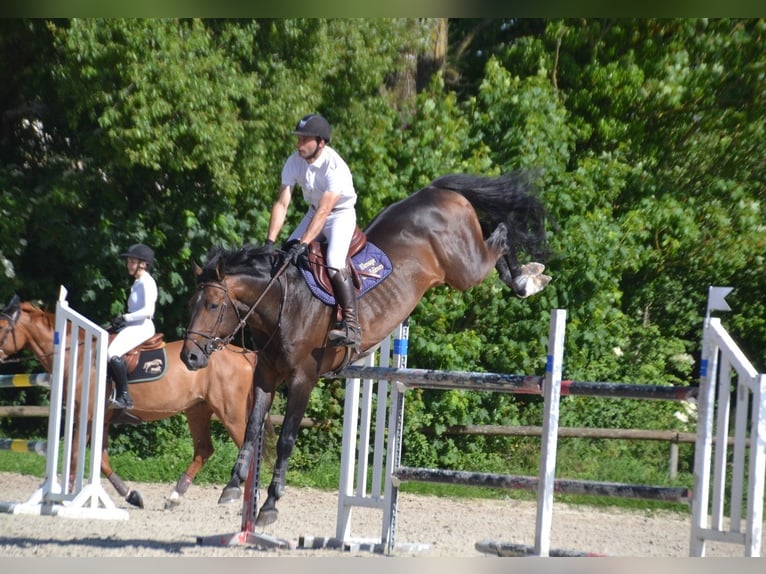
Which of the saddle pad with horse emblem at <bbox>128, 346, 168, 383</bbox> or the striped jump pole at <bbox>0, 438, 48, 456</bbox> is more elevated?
the saddle pad with horse emblem at <bbox>128, 346, 168, 383</bbox>

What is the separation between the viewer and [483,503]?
33.2 feet

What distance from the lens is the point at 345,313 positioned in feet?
20.0

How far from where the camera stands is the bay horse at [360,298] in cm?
591

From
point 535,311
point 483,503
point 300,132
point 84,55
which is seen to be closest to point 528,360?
point 535,311

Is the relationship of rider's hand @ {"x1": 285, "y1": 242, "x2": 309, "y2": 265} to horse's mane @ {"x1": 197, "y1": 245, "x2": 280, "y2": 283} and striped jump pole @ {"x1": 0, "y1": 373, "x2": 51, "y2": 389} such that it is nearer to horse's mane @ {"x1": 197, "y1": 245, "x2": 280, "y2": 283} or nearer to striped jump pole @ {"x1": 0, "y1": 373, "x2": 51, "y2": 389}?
horse's mane @ {"x1": 197, "y1": 245, "x2": 280, "y2": 283}

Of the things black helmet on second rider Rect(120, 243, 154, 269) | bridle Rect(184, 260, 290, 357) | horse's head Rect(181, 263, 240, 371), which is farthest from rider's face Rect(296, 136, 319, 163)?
black helmet on second rider Rect(120, 243, 154, 269)

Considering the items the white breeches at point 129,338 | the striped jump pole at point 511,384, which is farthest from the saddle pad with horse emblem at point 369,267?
the white breeches at point 129,338

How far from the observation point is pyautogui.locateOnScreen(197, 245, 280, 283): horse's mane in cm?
590

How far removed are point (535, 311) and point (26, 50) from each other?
610 cm

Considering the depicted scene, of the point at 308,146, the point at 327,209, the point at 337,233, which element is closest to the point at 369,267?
the point at 337,233

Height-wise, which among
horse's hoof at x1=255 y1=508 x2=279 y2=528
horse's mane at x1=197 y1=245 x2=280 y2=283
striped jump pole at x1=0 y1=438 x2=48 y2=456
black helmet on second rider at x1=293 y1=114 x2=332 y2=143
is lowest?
horse's hoof at x1=255 y1=508 x2=279 y2=528

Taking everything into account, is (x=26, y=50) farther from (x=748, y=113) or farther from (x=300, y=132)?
(x=748, y=113)

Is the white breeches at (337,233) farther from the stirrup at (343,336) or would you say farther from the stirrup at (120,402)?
the stirrup at (120,402)

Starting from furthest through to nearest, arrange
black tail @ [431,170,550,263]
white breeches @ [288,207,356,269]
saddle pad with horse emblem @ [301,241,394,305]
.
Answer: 1. black tail @ [431,170,550,263]
2. saddle pad with horse emblem @ [301,241,394,305]
3. white breeches @ [288,207,356,269]
